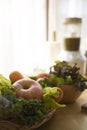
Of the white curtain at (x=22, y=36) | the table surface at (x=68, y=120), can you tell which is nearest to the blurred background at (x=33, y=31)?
the white curtain at (x=22, y=36)

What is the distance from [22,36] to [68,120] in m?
0.84

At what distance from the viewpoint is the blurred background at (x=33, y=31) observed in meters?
1.29

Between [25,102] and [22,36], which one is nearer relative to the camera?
[25,102]

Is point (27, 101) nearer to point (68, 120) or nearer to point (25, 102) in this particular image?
point (25, 102)

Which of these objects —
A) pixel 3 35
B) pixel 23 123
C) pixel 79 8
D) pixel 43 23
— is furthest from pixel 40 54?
pixel 23 123

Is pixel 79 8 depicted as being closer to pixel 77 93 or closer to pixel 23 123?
pixel 77 93

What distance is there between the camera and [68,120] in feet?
2.16

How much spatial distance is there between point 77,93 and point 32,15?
2.68ft

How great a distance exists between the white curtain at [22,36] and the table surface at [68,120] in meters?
0.67

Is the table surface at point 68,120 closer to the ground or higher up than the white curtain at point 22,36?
closer to the ground

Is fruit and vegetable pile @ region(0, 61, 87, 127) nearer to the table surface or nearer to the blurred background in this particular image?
the table surface

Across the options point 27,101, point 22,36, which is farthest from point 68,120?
point 22,36

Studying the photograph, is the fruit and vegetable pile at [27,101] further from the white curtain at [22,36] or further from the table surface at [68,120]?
the white curtain at [22,36]

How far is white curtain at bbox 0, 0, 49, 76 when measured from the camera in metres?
1.27
